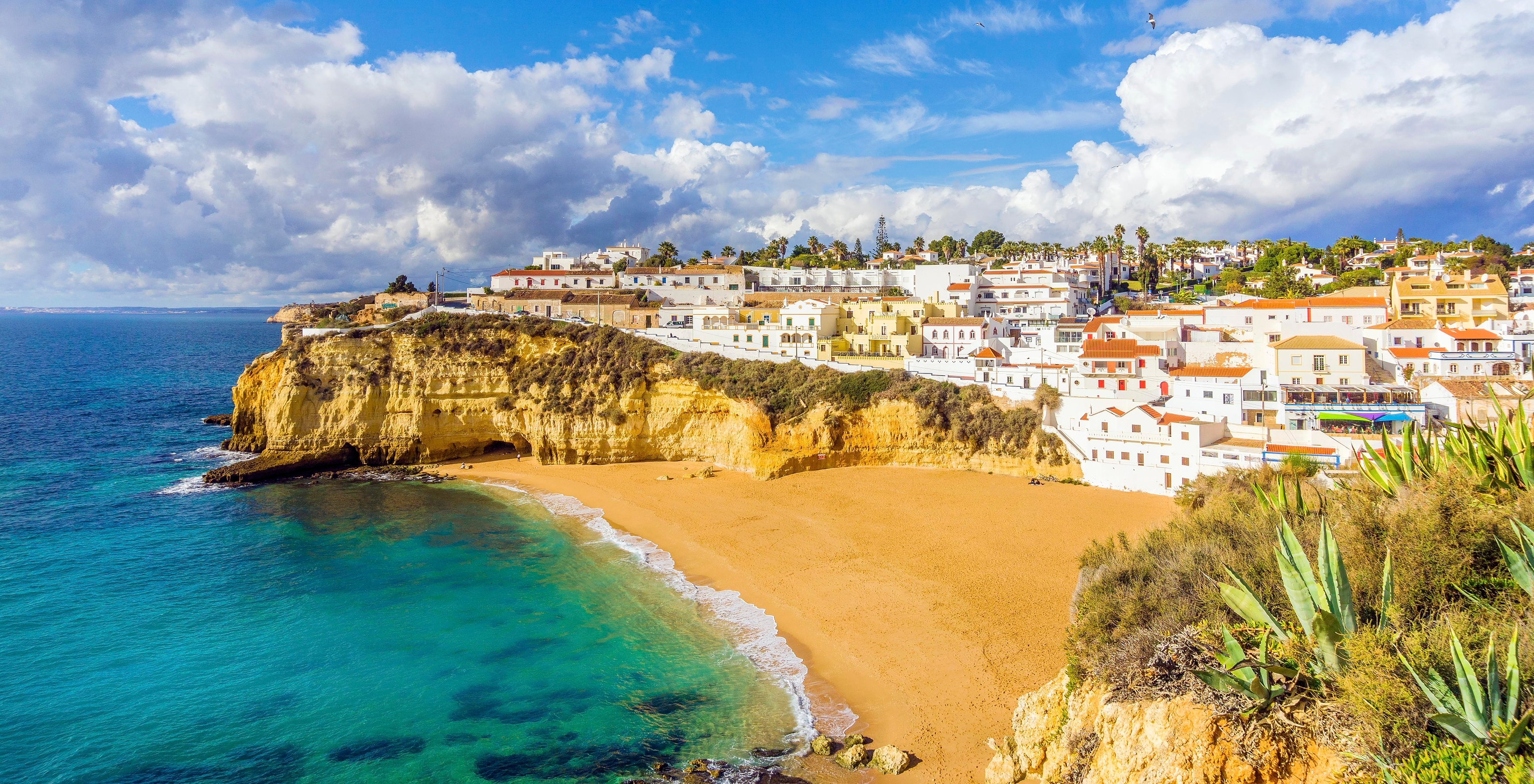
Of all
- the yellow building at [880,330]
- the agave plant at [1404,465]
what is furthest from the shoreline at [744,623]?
the yellow building at [880,330]

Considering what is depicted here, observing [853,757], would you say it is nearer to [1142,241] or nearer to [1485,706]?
[1485,706]

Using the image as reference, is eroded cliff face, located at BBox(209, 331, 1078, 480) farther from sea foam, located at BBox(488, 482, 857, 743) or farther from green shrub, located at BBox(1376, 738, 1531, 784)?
green shrub, located at BBox(1376, 738, 1531, 784)

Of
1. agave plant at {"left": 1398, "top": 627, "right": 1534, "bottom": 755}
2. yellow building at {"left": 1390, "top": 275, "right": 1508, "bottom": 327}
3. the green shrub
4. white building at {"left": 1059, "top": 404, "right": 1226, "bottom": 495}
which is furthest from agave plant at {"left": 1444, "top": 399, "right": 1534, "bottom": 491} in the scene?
yellow building at {"left": 1390, "top": 275, "right": 1508, "bottom": 327}

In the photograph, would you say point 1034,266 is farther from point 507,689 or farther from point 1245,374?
point 507,689

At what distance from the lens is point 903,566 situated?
925 inches

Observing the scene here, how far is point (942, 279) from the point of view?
59031 millimetres

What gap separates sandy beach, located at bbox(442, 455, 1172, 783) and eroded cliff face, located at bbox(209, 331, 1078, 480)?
189 centimetres

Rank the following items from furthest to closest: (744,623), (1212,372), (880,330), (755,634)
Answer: (880,330)
(1212,372)
(744,623)
(755,634)

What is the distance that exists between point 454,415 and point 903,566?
29832mm

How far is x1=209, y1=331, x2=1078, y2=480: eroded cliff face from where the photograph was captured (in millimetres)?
37969

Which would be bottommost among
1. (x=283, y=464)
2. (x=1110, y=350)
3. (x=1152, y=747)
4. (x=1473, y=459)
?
(x=1152, y=747)

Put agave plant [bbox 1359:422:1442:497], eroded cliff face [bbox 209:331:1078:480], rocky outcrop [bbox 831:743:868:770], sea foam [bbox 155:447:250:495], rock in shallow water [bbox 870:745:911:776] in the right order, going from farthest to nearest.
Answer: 1. eroded cliff face [bbox 209:331:1078:480]
2. sea foam [bbox 155:447:250:495]
3. rocky outcrop [bbox 831:743:868:770]
4. rock in shallow water [bbox 870:745:911:776]
5. agave plant [bbox 1359:422:1442:497]

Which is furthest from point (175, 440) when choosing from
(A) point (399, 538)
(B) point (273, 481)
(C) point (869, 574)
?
(C) point (869, 574)

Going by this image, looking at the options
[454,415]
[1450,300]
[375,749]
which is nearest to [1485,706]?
[375,749]
